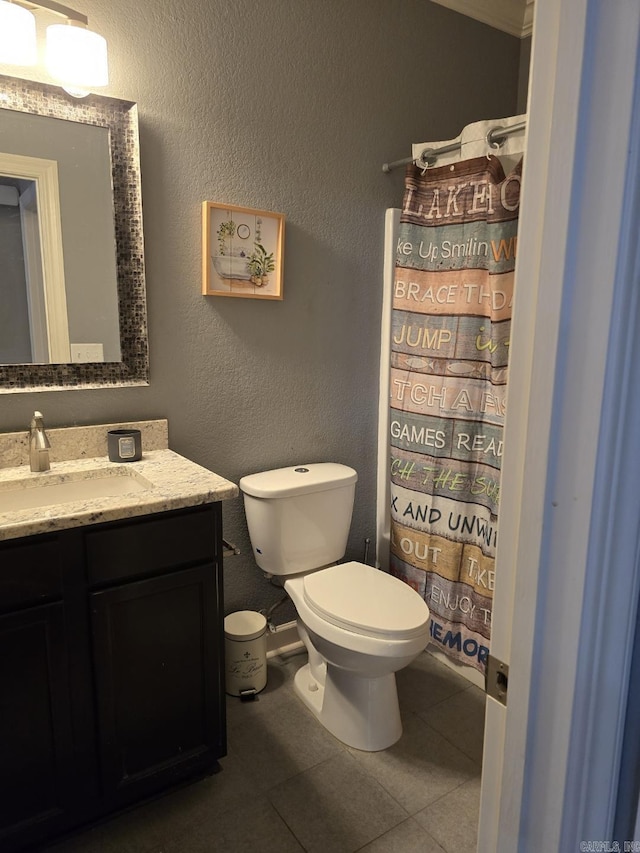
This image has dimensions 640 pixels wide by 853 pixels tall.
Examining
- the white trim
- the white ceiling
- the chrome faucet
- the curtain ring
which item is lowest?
the chrome faucet

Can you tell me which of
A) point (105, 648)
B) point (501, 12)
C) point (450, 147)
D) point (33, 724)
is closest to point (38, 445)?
point (105, 648)

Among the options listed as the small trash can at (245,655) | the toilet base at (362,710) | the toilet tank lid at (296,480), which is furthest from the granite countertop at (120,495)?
the toilet base at (362,710)

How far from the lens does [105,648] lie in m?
1.38

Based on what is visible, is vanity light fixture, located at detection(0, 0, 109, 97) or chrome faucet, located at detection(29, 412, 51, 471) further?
chrome faucet, located at detection(29, 412, 51, 471)

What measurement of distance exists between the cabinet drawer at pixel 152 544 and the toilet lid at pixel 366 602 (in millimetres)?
464

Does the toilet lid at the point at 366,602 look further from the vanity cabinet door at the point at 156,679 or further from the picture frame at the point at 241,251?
the picture frame at the point at 241,251

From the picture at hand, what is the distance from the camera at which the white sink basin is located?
1.52m

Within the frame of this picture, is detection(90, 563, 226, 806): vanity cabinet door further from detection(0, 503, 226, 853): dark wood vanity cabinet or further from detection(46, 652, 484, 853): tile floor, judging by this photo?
detection(46, 652, 484, 853): tile floor

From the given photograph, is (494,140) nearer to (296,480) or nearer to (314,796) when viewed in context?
(296,480)

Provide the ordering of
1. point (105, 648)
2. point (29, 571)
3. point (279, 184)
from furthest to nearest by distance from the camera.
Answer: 1. point (279, 184)
2. point (105, 648)
3. point (29, 571)

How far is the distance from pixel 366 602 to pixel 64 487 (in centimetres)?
99

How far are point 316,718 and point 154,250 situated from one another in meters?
1.68

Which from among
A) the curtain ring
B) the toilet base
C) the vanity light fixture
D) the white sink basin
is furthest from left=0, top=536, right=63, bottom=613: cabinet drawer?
the curtain ring

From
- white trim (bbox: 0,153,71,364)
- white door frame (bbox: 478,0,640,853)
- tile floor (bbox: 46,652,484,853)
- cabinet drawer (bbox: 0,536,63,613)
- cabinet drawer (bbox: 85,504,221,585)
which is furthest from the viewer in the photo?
white trim (bbox: 0,153,71,364)
